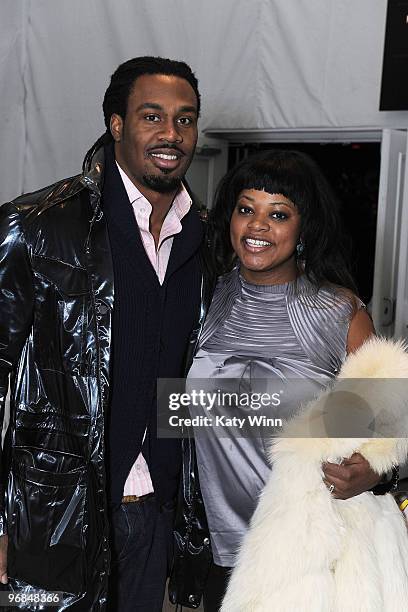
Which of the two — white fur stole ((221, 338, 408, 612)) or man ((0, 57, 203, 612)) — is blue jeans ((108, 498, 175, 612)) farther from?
white fur stole ((221, 338, 408, 612))

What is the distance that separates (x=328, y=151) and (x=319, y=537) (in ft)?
17.2

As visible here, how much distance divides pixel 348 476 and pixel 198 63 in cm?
382

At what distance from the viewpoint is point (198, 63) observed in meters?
5.29

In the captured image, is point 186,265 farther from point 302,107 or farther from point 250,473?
point 302,107

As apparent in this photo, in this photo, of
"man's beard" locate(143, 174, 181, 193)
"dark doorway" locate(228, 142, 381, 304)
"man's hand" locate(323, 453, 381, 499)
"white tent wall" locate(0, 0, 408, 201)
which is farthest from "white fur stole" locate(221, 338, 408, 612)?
"dark doorway" locate(228, 142, 381, 304)

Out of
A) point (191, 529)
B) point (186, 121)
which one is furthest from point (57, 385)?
point (186, 121)

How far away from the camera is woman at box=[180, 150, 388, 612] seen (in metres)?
2.13

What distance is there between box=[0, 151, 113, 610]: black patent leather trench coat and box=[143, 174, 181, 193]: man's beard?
0.54ft

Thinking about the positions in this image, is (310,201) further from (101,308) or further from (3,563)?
(3,563)

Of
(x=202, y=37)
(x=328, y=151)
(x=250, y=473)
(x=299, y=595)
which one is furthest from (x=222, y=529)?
(x=328, y=151)

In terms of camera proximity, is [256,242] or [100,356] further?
[256,242]

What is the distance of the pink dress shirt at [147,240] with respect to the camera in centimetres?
219

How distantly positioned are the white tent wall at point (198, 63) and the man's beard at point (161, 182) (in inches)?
111

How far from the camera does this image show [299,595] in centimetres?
187
